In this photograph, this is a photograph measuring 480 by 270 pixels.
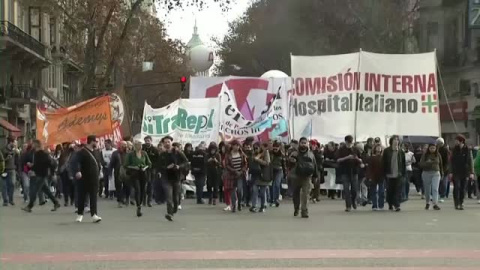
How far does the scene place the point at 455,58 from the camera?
142 feet

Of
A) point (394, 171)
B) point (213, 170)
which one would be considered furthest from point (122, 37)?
point (394, 171)

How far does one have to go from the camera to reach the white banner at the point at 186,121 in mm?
23953

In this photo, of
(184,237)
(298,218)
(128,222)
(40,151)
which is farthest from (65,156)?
(184,237)

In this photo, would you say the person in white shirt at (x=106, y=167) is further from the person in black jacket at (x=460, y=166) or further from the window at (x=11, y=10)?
the window at (x=11, y=10)

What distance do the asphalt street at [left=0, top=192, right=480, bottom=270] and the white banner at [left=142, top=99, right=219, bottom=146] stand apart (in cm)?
664

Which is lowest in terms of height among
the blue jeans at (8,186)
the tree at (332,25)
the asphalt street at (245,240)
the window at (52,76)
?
the asphalt street at (245,240)

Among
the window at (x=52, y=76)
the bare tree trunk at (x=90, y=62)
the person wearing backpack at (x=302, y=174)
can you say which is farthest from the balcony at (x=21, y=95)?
the person wearing backpack at (x=302, y=174)

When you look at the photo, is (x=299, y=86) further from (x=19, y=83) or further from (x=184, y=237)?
(x=19, y=83)

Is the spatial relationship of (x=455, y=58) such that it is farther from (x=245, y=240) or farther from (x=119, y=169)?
(x=245, y=240)

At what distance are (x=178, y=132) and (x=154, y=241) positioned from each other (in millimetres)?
12765

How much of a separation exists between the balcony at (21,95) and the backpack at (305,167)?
3471 centimetres

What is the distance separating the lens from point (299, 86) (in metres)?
21.1

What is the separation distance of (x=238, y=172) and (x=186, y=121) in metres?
6.87

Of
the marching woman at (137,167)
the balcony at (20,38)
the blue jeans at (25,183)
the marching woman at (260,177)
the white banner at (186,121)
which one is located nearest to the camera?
the marching woman at (137,167)
